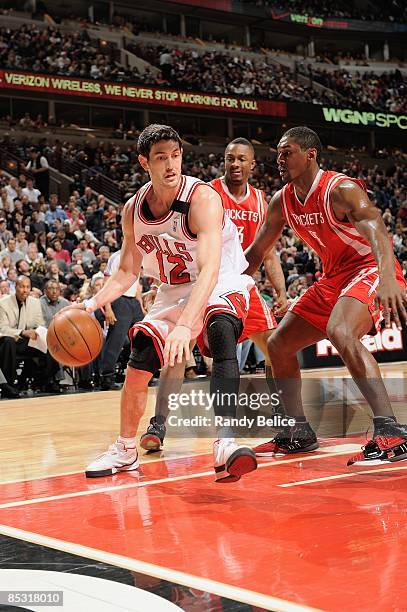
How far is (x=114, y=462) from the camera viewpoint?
169 inches

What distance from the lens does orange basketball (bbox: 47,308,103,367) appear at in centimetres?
457

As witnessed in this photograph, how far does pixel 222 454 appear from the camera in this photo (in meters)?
3.51

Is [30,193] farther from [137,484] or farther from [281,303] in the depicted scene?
[137,484]

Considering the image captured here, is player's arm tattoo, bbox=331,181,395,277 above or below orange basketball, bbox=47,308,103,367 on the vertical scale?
above

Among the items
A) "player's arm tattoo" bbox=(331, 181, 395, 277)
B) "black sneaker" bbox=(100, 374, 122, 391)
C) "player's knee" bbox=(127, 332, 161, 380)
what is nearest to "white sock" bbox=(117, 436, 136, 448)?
"player's knee" bbox=(127, 332, 161, 380)

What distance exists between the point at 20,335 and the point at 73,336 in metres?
4.69

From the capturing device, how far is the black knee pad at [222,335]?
3801 millimetres

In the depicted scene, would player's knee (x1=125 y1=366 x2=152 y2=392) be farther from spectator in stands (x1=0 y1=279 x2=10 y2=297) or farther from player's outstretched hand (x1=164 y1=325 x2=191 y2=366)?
spectator in stands (x1=0 y1=279 x2=10 y2=297)

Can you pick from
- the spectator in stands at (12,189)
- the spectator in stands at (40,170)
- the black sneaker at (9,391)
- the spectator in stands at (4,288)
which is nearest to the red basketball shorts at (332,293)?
the black sneaker at (9,391)

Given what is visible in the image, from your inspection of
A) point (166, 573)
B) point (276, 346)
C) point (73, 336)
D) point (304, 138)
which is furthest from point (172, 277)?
point (166, 573)

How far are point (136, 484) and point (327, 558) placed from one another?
1.62m

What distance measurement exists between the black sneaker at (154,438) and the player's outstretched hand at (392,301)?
189cm

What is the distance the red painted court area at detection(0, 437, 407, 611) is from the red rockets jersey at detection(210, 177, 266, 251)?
188cm

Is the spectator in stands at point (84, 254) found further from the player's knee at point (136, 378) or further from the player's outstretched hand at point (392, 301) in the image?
the player's outstretched hand at point (392, 301)
